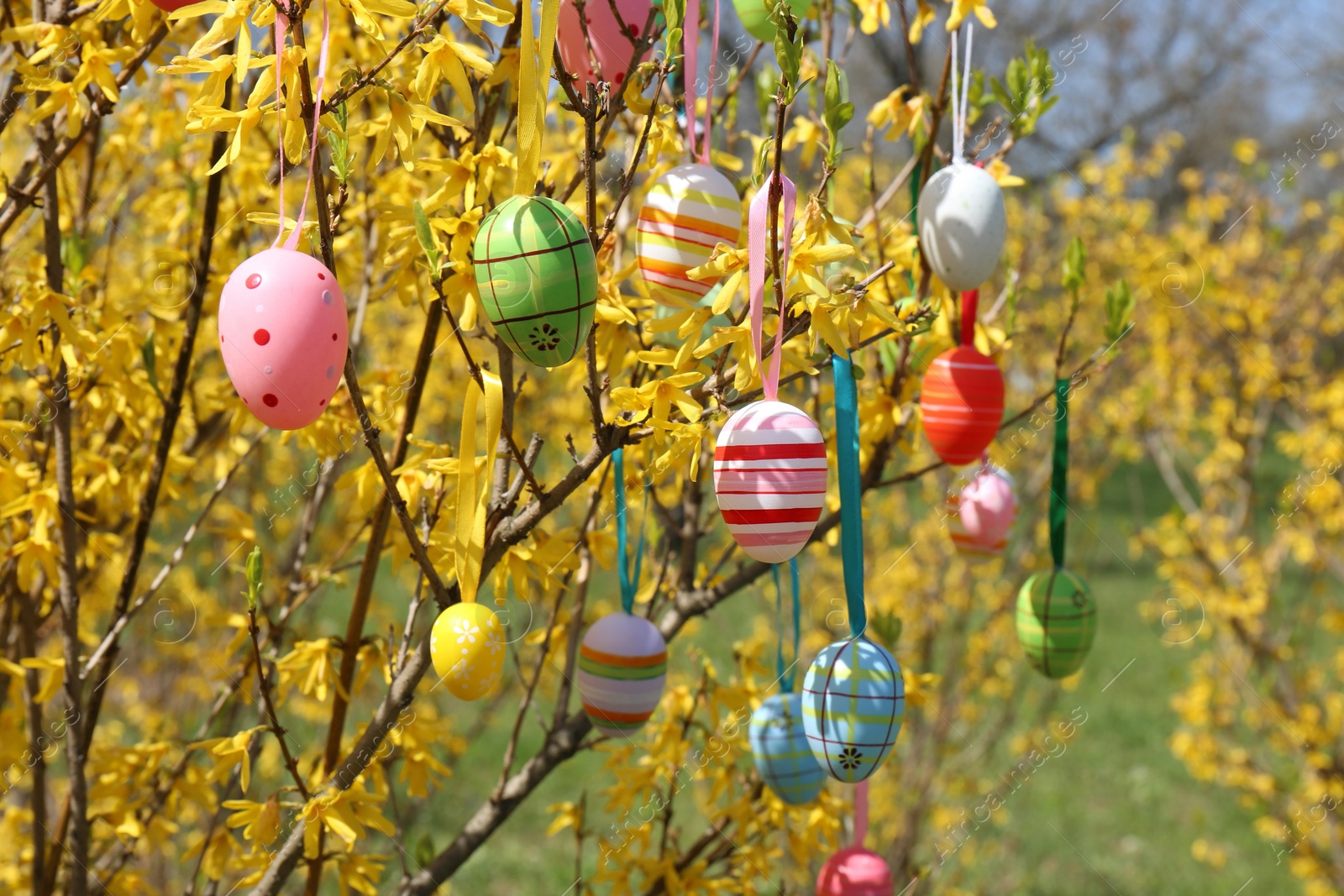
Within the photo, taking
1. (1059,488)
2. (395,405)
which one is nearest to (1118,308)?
(1059,488)

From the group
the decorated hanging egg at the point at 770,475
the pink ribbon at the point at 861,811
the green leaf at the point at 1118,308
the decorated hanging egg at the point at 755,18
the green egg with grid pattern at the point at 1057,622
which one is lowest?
the pink ribbon at the point at 861,811

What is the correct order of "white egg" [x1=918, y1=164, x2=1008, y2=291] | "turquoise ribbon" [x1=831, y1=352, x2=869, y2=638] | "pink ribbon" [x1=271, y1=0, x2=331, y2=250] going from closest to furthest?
"pink ribbon" [x1=271, y1=0, x2=331, y2=250] → "turquoise ribbon" [x1=831, y1=352, x2=869, y2=638] → "white egg" [x1=918, y1=164, x2=1008, y2=291]

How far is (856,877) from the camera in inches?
64.9

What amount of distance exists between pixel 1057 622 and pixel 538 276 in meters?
1.26

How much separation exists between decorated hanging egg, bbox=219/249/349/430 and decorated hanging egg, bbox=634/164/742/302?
1.41 feet

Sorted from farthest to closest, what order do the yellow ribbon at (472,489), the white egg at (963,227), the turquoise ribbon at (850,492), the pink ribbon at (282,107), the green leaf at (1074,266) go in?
1. the green leaf at (1074,266)
2. the white egg at (963,227)
3. the turquoise ribbon at (850,492)
4. the yellow ribbon at (472,489)
5. the pink ribbon at (282,107)

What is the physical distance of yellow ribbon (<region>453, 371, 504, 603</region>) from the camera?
1235mm

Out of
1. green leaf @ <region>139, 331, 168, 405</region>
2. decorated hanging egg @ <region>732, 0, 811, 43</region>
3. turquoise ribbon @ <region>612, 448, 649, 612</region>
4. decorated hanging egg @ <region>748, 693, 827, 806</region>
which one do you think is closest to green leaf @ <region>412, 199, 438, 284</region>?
turquoise ribbon @ <region>612, 448, 649, 612</region>

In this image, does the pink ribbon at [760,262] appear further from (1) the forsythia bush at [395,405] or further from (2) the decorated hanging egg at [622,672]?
(2) the decorated hanging egg at [622,672]

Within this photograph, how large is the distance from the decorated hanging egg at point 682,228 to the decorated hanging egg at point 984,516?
881mm

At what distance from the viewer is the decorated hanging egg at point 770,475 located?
48.8 inches

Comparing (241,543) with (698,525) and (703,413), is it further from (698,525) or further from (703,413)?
(703,413)

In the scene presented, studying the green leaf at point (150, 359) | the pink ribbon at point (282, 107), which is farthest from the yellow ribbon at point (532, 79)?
the green leaf at point (150, 359)

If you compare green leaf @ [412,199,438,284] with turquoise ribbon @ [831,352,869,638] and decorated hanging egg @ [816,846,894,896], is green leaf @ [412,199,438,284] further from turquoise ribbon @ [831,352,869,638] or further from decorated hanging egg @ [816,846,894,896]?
decorated hanging egg @ [816,846,894,896]
